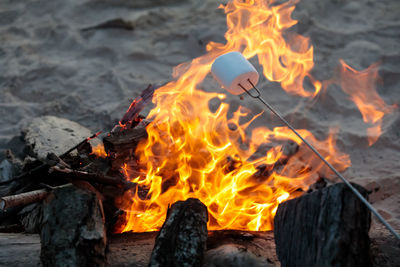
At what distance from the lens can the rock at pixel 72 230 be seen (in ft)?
6.00

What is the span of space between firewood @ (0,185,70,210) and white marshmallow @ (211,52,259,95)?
A: 1369 mm

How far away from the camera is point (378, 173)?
334 centimetres

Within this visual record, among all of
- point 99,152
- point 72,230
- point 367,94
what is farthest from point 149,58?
point 72,230

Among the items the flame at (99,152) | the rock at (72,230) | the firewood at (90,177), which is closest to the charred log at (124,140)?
the flame at (99,152)

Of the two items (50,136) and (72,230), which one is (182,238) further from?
(50,136)

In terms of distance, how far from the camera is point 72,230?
1.89 meters

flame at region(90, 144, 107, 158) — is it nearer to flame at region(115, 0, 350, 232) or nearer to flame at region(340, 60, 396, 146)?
flame at region(115, 0, 350, 232)

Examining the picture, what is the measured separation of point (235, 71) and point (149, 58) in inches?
115

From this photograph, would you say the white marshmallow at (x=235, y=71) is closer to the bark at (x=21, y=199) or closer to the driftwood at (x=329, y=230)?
the driftwood at (x=329, y=230)

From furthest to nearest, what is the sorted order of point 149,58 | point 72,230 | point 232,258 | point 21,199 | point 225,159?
point 149,58 → point 225,159 → point 21,199 → point 232,258 → point 72,230

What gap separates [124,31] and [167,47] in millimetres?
850

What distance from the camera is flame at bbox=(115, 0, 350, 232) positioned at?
2725 mm

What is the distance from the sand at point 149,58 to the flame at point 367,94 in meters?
0.08

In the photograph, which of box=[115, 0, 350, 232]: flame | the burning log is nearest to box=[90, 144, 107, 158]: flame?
box=[115, 0, 350, 232]: flame
